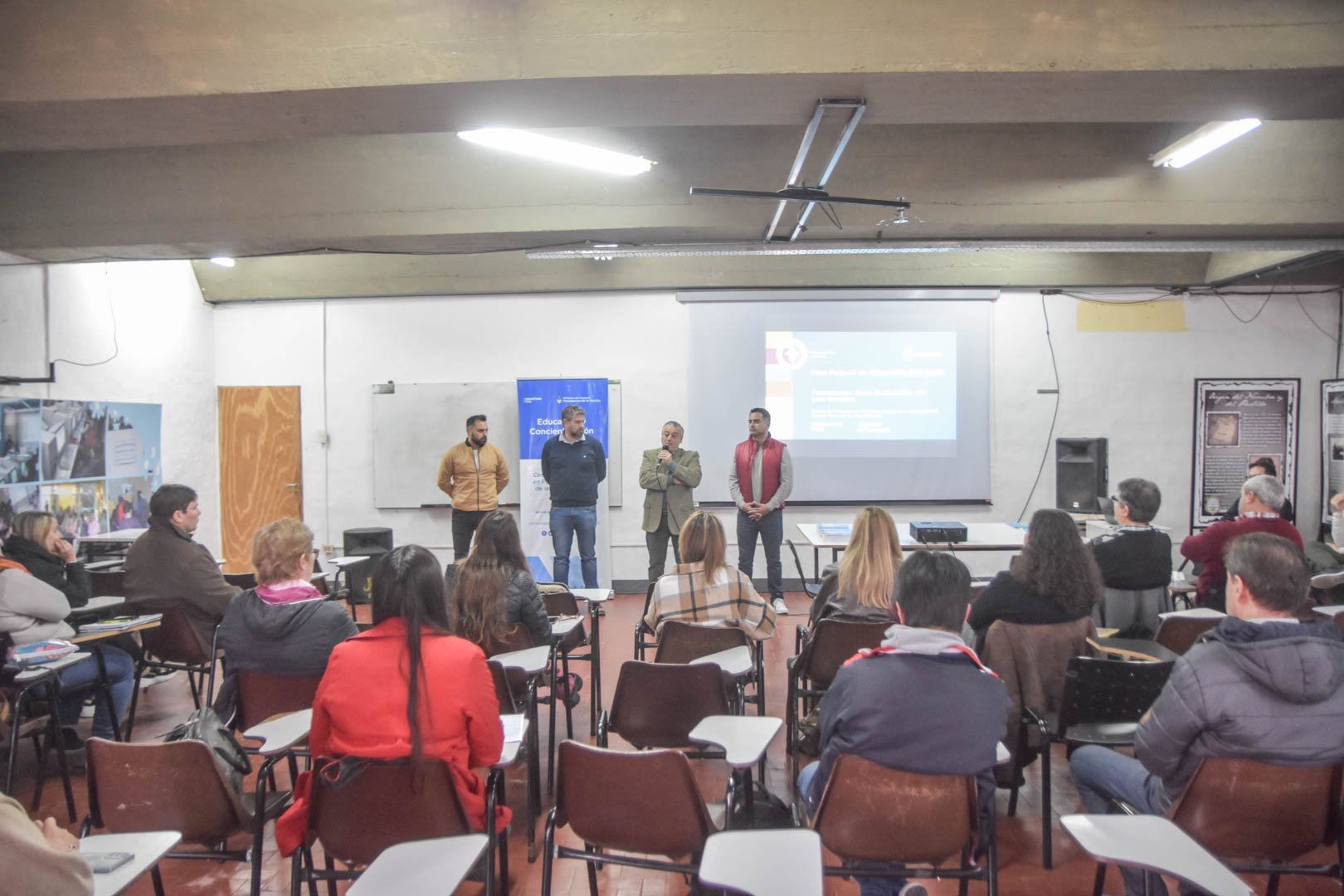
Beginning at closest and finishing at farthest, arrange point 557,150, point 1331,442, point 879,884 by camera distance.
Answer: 1. point 879,884
2. point 557,150
3. point 1331,442

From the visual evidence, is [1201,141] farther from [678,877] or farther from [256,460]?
[256,460]

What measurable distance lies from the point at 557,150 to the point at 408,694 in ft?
A: 11.3

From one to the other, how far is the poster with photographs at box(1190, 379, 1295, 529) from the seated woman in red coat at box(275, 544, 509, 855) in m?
7.28

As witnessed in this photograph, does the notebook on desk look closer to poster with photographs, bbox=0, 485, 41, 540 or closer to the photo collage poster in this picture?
poster with photographs, bbox=0, 485, 41, 540

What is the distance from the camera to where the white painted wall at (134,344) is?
5188 mm

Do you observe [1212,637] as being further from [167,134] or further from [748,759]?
[167,134]

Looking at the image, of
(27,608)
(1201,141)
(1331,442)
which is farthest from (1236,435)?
(27,608)

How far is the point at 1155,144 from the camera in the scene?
4.83 m

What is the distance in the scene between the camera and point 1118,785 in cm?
220

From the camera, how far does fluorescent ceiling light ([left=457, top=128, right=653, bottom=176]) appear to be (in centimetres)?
423

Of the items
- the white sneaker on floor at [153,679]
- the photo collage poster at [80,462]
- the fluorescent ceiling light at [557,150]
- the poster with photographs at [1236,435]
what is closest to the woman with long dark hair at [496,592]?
the fluorescent ceiling light at [557,150]

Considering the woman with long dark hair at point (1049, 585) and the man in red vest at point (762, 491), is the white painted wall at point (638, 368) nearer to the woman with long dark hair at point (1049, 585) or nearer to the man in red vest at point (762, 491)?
the man in red vest at point (762, 491)

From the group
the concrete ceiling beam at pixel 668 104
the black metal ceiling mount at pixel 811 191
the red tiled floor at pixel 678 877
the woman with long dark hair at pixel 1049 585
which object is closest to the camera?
the red tiled floor at pixel 678 877

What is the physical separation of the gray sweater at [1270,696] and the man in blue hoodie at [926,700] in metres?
0.46
